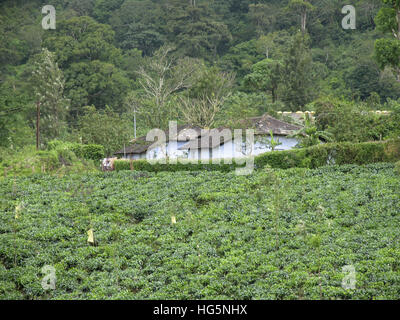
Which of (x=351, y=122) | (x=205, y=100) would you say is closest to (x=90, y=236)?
(x=351, y=122)

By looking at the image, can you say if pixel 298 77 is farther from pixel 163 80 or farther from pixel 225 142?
pixel 225 142

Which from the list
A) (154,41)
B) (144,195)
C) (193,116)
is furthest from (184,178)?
(154,41)

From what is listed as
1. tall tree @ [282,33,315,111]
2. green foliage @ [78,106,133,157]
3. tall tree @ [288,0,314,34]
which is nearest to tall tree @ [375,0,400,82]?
tall tree @ [282,33,315,111]

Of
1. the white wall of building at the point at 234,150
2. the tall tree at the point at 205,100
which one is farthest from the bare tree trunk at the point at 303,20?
the white wall of building at the point at 234,150

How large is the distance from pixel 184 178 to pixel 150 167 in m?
3.64

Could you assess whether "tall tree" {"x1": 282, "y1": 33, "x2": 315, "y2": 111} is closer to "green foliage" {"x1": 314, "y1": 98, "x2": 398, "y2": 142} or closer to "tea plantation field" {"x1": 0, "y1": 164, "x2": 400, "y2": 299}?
"green foliage" {"x1": 314, "y1": 98, "x2": 398, "y2": 142}

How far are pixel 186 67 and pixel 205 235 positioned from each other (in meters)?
39.4

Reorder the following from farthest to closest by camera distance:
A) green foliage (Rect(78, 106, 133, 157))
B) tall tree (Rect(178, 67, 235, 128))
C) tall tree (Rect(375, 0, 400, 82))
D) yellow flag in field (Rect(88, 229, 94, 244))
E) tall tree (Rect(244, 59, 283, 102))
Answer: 1. tall tree (Rect(244, 59, 283, 102))
2. tall tree (Rect(178, 67, 235, 128))
3. green foliage (Rect(78, 106, 133, 157))
4. tall tree (Rect(375, 0, 400, 82))
5. yellow flag in field (Rect(88, 229, 94, 244))

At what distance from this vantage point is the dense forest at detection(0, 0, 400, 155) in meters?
40.2

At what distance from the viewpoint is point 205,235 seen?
18328 mm

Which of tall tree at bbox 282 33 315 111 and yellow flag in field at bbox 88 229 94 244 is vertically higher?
tall tree at bbox 282 33 315 111

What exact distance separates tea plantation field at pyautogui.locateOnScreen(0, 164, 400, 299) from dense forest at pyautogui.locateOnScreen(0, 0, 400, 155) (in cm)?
928

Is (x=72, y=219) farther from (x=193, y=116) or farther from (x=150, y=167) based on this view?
(x=193, y=116)

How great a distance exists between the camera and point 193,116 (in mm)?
43438
